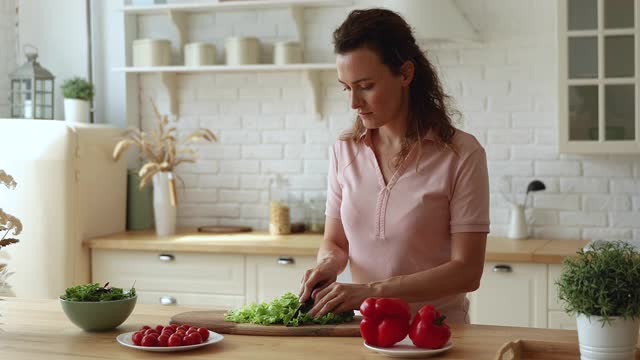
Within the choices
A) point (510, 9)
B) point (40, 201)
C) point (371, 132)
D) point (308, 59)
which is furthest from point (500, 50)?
point (40, 201)

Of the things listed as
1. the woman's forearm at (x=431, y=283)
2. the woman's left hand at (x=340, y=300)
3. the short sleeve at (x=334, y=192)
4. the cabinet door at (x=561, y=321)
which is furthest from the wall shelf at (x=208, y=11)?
the woman's left hand at (x=340, y=300)

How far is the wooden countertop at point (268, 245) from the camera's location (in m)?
4.04

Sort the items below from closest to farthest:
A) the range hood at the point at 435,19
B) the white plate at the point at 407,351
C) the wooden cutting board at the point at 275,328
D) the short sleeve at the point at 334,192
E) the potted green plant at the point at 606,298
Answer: the potted green plant at the point at 606,298 < the white plate at the point at 407,351 < the wooden cutting board at the point at 275,328 < the short sleeve at the point at 334,192 < the range hood at the point at 435,19

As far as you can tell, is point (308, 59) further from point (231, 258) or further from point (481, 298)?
point (481, 298)

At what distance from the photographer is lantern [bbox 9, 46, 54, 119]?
4.79 m

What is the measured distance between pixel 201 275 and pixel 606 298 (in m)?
2.85

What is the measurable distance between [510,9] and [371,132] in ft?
6.64

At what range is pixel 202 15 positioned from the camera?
16.7 feet

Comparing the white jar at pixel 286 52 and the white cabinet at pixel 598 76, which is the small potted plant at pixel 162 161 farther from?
the white cabinet at pixel 598 76

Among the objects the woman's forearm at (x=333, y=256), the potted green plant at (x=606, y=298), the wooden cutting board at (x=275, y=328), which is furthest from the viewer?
the woman's forearm at (x=333, y=256)

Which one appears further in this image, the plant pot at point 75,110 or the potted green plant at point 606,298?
the plant pot at point 75,110

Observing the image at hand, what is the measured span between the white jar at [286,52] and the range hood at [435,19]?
603 mm

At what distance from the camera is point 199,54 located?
16.0 feet

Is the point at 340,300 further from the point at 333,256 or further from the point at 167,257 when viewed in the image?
the point at 167,257
